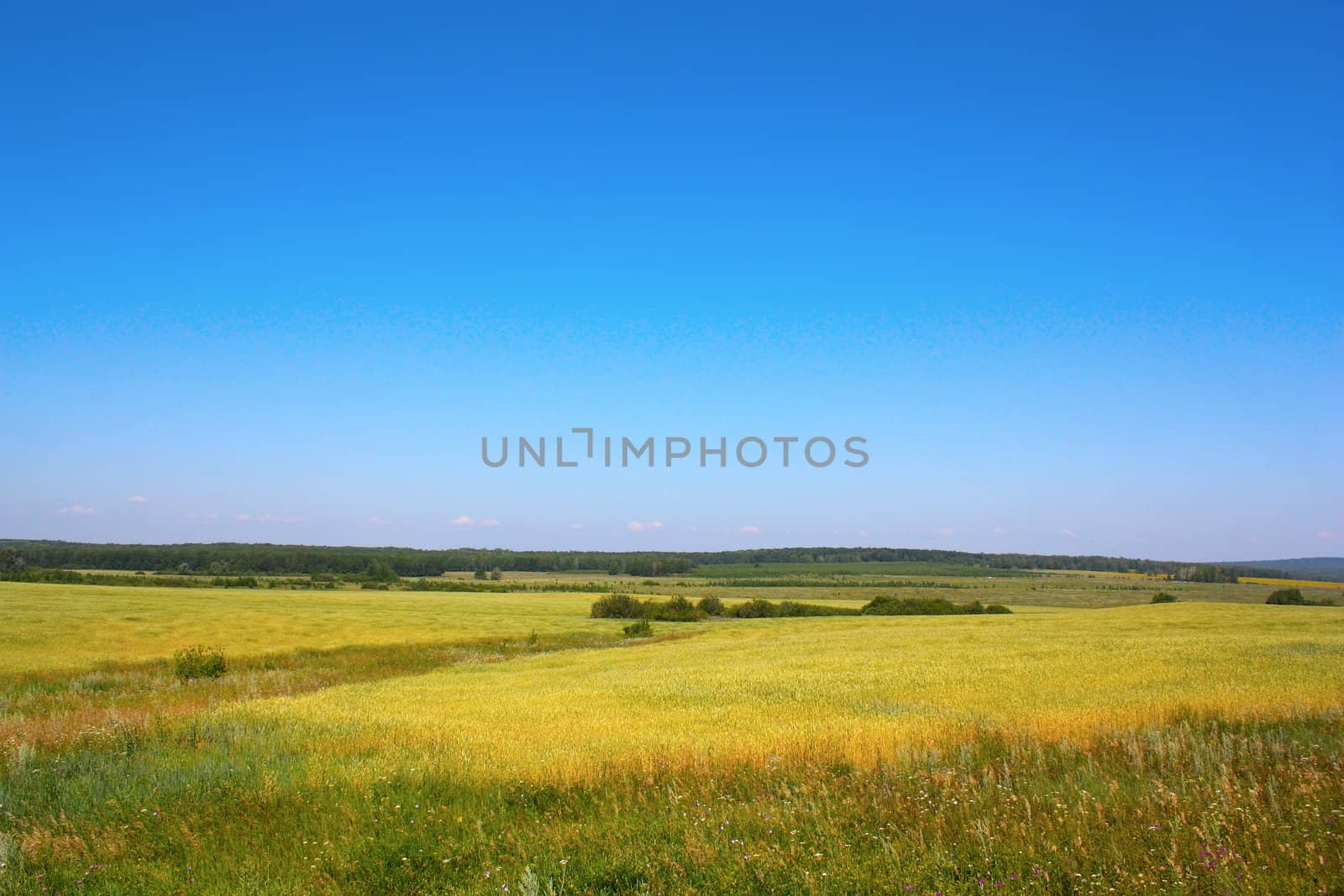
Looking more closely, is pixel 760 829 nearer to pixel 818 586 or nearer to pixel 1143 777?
pixel 1143 777

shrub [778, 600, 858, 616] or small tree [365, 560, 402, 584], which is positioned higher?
shrub [778, 600, 858, 616]

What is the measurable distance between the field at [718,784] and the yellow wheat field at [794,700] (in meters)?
0.12

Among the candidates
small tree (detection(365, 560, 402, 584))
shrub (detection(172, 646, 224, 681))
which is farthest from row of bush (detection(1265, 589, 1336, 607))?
small tree (detection(365, 560, 402, 584))

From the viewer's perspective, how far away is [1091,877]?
511 centimetres

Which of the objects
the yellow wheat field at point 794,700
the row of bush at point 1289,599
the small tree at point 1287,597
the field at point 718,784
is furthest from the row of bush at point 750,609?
the field at point 718,784

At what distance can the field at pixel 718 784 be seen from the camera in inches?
223

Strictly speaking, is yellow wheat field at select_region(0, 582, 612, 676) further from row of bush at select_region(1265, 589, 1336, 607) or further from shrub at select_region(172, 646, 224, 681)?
row of bush at select_region(1265, 589, 1336, 607)

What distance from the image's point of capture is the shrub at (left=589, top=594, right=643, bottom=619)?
76375 mm

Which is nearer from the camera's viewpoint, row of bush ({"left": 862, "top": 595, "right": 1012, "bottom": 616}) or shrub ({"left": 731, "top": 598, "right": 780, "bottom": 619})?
row of bush ({"left": 862, "top": 595, "right": 1012, "bottom": 616})

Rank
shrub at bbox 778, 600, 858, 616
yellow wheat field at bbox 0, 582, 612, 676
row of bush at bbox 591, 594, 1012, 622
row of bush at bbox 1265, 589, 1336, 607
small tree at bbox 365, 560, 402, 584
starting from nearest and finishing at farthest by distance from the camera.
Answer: yellow wheat field at bbox 0, 582, 612, 676 → row of bush at bbox 591, 594, 1012, 622 → row of bush at bbox 1265, 589, 1336, 607 → shrub at bbox 778, 600, 858, 616 → small tree at bbox 365, 560, 402, 584

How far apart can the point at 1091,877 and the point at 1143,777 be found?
3.21 meters

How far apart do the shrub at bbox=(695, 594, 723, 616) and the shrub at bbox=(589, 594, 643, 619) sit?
286 inches

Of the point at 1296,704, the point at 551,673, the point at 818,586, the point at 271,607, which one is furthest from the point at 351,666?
the point at 818,586

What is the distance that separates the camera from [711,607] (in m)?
84.1
